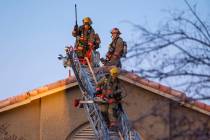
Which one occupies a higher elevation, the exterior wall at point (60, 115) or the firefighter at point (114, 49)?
the firefighter at point (114, 49)

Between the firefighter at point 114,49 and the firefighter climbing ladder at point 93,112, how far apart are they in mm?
877

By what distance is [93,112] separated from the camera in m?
13.6

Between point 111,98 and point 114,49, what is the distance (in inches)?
122

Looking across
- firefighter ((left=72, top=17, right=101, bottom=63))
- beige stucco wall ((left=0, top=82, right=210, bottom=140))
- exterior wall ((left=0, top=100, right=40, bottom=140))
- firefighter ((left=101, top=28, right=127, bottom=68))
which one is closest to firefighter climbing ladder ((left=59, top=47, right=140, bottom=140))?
firefighter ((left=72, top=17, right=101, bottom=63))

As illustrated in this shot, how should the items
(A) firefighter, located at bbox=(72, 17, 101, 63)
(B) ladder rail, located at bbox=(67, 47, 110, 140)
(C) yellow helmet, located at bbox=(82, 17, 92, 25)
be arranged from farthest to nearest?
(C) yellow helmet, located at bbox=(82, 17, 92, 25) < (A) firefighter, located at bbox=(72, 17, 101, 63) < (B) ladder rail, located at bbox=(67, 47, 110, 140)

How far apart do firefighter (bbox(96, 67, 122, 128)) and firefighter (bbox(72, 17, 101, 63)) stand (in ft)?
8.49

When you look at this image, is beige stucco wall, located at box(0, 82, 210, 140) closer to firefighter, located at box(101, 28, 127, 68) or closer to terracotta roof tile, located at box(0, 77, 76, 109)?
terracotta roof tile, located at box(0, 77, 76, 109)

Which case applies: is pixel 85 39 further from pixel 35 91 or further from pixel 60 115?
pixel 60 115

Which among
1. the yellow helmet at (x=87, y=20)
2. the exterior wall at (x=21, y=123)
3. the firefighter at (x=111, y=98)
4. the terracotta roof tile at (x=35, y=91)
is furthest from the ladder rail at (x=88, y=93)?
the exterior wall at (x=21, y=123)

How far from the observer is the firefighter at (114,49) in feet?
51.5

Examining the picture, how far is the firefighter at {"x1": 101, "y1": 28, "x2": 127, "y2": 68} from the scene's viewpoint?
1571 cm

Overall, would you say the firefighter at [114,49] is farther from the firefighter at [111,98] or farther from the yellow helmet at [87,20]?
the firefighter at [111,98]

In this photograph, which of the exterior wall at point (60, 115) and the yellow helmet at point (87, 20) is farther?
the exterior wall at point (60, 115)

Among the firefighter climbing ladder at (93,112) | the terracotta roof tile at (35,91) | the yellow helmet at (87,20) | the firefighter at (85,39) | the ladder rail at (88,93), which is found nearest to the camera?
the firefighter climbing ladder at (93,112)
